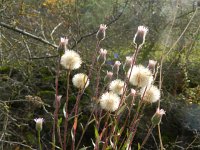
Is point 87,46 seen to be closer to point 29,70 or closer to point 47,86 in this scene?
point 47,86

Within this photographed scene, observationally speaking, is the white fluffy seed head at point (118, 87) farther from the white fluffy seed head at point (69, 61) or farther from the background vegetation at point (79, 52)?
the background vegetation at point (79, 52)

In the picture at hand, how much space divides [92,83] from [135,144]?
0.63 metres

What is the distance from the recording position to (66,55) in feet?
5.32

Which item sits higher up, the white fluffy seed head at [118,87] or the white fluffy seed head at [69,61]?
the white fluffy seed head at [69,61]

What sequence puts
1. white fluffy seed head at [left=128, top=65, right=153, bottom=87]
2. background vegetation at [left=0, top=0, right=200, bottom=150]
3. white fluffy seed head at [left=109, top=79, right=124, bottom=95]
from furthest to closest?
background vegetation at [left=0, top=0, right=200, bottom=150] < white fluffy seed head at [left=109, top=79, right=124, bottom=95] < white fluffy seed head at [left=128, top=65, right=153, bottom=87]

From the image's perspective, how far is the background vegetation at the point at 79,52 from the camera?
3062 millimetres

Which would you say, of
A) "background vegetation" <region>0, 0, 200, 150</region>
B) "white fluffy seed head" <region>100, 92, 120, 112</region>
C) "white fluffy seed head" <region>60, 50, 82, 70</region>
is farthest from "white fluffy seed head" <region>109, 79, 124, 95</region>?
"background vegetation" <region>0, 0, 200, 150</region>

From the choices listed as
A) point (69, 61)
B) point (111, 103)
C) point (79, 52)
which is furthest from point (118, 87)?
point (79, 52)

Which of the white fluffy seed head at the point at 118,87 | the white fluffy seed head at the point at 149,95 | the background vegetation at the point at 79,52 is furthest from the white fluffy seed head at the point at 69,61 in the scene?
the background vegetation at the point at 79,52

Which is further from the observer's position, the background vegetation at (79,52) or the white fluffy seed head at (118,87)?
the background vegetation at (79,52)

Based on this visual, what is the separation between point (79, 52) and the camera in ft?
11.5

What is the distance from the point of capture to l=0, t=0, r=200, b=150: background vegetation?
306cm

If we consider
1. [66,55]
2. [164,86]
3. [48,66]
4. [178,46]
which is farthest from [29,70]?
[178,46]

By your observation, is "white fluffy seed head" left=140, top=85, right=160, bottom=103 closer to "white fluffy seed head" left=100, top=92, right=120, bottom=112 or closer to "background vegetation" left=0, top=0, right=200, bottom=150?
"white fluffy seed head" left=100, top=92, right=120, bottom=112
